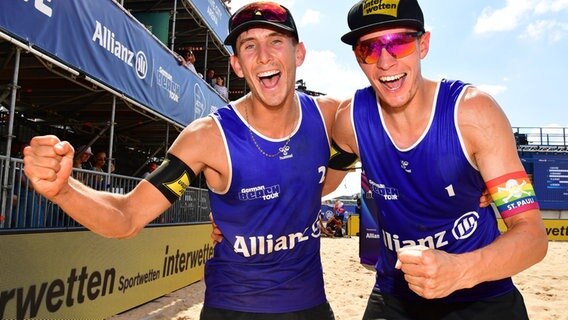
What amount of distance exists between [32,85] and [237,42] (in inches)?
303

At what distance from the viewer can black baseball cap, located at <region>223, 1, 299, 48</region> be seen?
2.75 meters

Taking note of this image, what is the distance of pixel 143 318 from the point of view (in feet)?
21.0

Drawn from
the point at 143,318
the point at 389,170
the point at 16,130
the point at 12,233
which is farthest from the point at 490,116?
the point at 16,130

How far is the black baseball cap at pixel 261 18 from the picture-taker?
2748 mm

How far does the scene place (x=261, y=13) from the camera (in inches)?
109

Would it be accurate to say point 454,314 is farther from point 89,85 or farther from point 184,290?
point 89,85

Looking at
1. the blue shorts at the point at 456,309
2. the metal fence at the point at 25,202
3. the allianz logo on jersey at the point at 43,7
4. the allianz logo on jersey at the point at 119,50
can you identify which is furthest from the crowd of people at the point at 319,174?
the allianz logo on jersey at the point at 119,50

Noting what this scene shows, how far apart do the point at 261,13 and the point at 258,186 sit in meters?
1.11

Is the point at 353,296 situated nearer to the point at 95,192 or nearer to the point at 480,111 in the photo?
the point at 480,111

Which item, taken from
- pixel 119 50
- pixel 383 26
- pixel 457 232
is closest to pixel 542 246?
pixel 457 232

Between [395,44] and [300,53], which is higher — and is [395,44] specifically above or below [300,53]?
below

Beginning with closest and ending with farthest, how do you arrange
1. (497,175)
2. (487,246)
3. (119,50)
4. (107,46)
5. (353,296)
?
1. (487,246)
2. (497,175)
3. (107,46)
4. (119,50)
5. (353,296)

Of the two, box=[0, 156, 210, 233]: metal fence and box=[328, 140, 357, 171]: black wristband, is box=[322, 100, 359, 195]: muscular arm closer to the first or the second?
box=[328, 140, 357, 171]: black wristband

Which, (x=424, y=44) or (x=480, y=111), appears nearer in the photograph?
(x=480, y=111)
